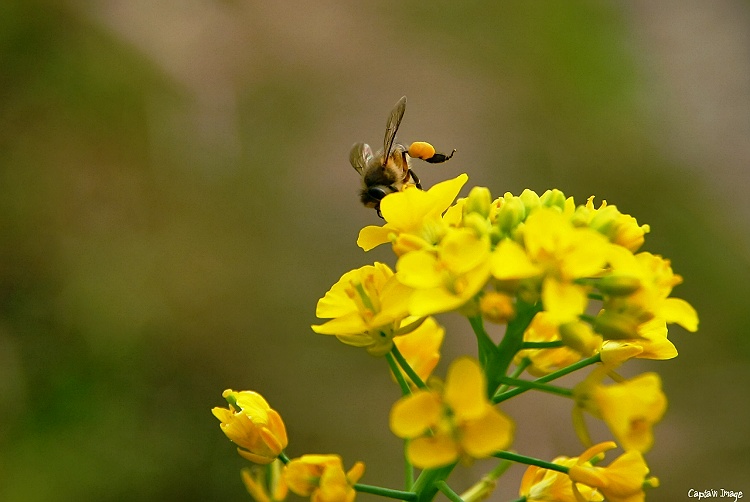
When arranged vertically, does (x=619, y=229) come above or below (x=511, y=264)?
above

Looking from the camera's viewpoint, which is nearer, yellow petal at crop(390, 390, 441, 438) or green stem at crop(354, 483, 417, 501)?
yellow petal at crop(390, 390, 441, 438)

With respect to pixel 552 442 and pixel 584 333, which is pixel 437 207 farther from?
pixel 552 442

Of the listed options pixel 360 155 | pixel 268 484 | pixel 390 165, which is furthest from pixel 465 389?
pixel 360 155

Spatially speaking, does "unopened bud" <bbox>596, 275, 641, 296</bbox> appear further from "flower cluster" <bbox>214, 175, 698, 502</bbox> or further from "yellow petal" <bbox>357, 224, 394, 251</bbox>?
"yellow petal" <bbox>357, 224, 394, 251</bbox>

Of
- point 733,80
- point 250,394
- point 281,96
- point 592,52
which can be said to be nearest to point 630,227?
point 250,394

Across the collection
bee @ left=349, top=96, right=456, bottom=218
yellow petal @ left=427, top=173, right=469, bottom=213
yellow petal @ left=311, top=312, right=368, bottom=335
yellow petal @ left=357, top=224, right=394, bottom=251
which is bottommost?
yellow petal @ left=311, top=312, right=368, bottom=335

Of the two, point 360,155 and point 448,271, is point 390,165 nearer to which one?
point 360,155

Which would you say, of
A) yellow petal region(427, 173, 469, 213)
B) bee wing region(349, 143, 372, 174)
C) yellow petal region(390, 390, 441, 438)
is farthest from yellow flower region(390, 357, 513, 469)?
bee wing region(349, 143, 372, 174)
